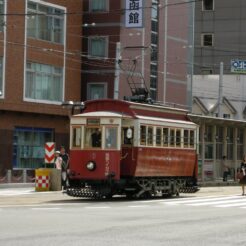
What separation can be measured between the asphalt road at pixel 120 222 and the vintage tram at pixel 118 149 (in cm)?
70

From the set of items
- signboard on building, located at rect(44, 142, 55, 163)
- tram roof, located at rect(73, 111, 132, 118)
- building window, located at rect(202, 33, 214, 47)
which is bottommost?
signboard on building, located at rect(44, 142, 55, 163)

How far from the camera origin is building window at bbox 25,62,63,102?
143 feet

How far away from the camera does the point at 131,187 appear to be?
84.7 feet

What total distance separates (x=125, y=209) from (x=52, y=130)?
80.8 feet

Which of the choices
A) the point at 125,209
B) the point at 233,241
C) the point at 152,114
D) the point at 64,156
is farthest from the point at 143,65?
the point at 233,241

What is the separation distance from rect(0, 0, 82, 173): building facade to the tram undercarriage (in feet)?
52.1

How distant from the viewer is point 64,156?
1239 inches

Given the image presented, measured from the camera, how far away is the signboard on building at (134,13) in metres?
44.2

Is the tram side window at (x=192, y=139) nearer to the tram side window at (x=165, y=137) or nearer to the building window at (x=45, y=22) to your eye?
the tram side window at (x=165, y=137)

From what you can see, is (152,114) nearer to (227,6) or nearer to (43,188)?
(43,188)

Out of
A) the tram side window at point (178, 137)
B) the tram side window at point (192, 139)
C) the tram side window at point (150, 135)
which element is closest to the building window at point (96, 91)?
the tram side window at point (192, 139)

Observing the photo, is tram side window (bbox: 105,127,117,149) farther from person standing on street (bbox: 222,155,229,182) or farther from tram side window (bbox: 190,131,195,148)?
person standing on street (bbox: 222,155,229,182)

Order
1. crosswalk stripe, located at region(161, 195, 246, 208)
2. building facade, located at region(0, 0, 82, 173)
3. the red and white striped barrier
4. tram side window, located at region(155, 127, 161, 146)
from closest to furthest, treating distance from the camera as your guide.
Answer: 1. crosswalk stripe, located at region(161, 195, 246, 208)
2. tram side window, located at region(155, 127, 161, 146)
3. the red and white striped barrier
4. building facade, located at region(0, 0, 82, 173)

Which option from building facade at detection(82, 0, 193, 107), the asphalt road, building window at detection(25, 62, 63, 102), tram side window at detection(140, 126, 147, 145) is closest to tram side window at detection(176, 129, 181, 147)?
tram side window at detection(140, 126, 147, 145)
